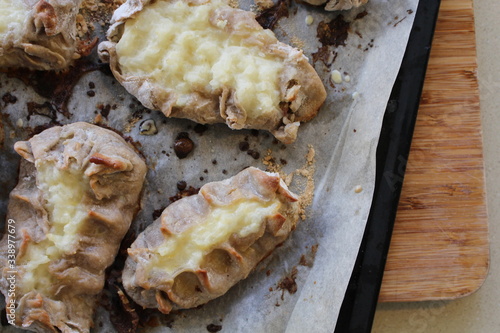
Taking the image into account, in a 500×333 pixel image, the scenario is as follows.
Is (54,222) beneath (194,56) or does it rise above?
beneath

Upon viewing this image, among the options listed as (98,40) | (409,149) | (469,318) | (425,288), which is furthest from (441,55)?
(98,40)

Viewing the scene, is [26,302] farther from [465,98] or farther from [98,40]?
[465,98]

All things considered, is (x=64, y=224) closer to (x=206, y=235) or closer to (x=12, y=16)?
(x=206, y=235)

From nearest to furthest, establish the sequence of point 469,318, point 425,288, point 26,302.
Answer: point 26,302
point 425,288
point 469,318

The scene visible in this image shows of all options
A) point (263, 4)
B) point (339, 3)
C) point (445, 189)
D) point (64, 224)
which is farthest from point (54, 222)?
point (445, 189)

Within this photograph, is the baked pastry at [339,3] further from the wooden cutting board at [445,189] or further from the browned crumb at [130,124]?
the browned crumb at [130,124]

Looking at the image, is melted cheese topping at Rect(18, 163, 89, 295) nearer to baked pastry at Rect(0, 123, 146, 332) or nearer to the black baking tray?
baked pastry at Rect(0, 123, 146, 332)
